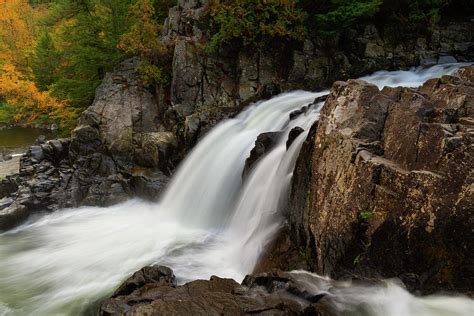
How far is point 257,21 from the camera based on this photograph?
1336 cm

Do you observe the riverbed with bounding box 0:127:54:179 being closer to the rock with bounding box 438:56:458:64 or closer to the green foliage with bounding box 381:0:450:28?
the green foliage with bounding box 381:0:450:28

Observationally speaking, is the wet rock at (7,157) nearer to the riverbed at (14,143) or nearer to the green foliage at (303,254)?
the riverbed at (14,143)

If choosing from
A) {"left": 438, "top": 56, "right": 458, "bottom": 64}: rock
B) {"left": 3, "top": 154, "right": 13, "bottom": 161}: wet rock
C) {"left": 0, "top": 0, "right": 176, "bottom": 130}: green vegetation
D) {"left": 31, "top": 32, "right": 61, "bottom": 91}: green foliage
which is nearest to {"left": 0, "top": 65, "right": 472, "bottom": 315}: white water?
{"left": 438, "top": 56, "right": 458, "bottom": 64}: rock

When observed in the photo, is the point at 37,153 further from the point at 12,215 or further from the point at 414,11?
the point at 414,11

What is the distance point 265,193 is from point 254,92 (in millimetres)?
6119

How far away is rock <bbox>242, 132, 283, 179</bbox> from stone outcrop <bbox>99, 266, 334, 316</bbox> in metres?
4.26

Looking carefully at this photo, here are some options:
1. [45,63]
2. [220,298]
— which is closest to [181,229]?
[220,298]

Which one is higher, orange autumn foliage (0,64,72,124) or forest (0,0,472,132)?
forest (0,0,472,132)

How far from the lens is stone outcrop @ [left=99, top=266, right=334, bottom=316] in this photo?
4367 mm

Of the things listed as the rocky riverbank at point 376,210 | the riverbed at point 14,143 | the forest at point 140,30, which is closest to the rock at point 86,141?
the forest at point 140,30

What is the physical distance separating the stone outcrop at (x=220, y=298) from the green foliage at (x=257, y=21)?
9956 millimetres

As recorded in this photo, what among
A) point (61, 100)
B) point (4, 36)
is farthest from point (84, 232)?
point (4, 36)

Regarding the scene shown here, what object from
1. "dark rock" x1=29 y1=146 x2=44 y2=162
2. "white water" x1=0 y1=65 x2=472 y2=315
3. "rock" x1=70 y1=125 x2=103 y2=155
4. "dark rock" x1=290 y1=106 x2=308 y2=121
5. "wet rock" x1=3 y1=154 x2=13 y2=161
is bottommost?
"white water" x1=0 y1=65 x2=472 y2=315

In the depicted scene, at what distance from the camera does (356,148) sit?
18.1 ft
